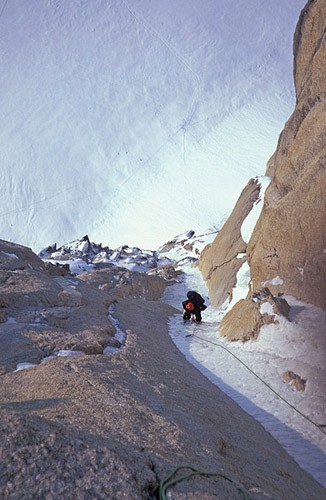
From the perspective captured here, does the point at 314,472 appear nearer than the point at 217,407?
Yes

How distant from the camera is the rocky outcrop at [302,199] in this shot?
9453 mm

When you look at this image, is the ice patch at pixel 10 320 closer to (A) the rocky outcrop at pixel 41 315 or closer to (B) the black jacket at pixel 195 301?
(A) the rocky outcrop at pixel 41 315

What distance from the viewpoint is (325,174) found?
952 cm

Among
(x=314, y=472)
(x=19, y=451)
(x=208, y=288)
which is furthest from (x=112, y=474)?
(x=208, y=288)

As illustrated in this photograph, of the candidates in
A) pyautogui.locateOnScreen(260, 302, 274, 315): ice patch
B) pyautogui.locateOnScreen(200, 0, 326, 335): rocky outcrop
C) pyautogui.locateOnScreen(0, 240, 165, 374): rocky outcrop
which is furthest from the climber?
pyautogui.locateOnScreen(260, 302, 274, 315): ice patch

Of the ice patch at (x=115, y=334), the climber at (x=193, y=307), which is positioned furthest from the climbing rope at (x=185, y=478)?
the climber at (x=193, y=307)

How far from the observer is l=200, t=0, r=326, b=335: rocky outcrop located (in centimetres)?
945

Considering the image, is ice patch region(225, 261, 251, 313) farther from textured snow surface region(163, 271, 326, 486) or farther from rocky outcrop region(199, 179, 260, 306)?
textured snow surface region(163, 271, 326, 486)

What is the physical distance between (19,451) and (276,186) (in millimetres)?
10013

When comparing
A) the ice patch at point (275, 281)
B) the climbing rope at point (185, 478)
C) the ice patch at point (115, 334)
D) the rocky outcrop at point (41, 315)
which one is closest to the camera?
the climbing rope at point (185, 478)

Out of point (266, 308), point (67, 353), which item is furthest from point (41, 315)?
point (266, 308)

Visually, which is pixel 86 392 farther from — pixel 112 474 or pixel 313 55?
pixel 313 55

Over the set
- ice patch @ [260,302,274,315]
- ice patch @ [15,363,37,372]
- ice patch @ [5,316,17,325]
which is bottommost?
ice patch @ [260,302,274,315]

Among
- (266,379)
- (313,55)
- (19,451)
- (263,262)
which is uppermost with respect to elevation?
(313,55)
